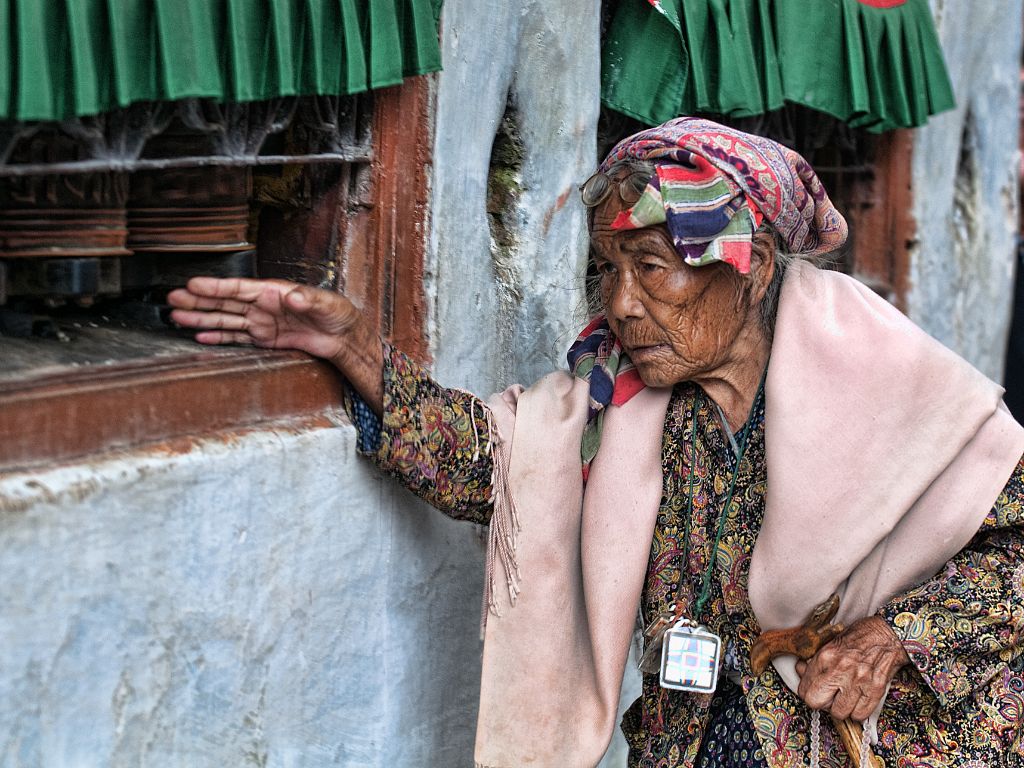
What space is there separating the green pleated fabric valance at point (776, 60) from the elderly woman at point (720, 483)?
0.82m

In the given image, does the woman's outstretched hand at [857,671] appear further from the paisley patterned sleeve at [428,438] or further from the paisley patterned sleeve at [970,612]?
the paisley patterned sleeve at [428,438]

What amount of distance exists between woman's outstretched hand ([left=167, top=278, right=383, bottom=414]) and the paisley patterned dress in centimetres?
5

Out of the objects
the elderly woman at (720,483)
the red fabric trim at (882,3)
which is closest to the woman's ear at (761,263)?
the elderly woman at (720,483)

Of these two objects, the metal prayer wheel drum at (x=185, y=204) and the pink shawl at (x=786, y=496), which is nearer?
the pink shawl at (x=786, y=496)

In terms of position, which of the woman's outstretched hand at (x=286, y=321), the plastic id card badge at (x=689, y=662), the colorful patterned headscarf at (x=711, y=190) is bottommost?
the plastic id card badge at (x=689, y=662)

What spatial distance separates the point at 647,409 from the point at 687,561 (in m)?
0.28

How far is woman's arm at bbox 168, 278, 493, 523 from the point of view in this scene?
206 centimetres

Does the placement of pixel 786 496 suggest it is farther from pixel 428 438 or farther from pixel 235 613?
pixel 235 613

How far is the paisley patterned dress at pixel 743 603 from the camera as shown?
6.76 feet

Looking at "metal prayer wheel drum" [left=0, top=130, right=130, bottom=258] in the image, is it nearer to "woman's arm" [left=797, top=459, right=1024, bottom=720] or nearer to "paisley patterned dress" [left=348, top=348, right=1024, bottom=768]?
"paisley patterned dress" [left=348, top=348, right=1024, bottom=768]

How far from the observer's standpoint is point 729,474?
224 centimetres

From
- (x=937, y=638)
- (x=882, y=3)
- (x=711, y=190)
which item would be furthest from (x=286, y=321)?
(x=882, y=3)

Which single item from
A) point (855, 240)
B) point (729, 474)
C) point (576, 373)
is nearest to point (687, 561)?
point (729, 474)

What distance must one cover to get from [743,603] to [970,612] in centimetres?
37
